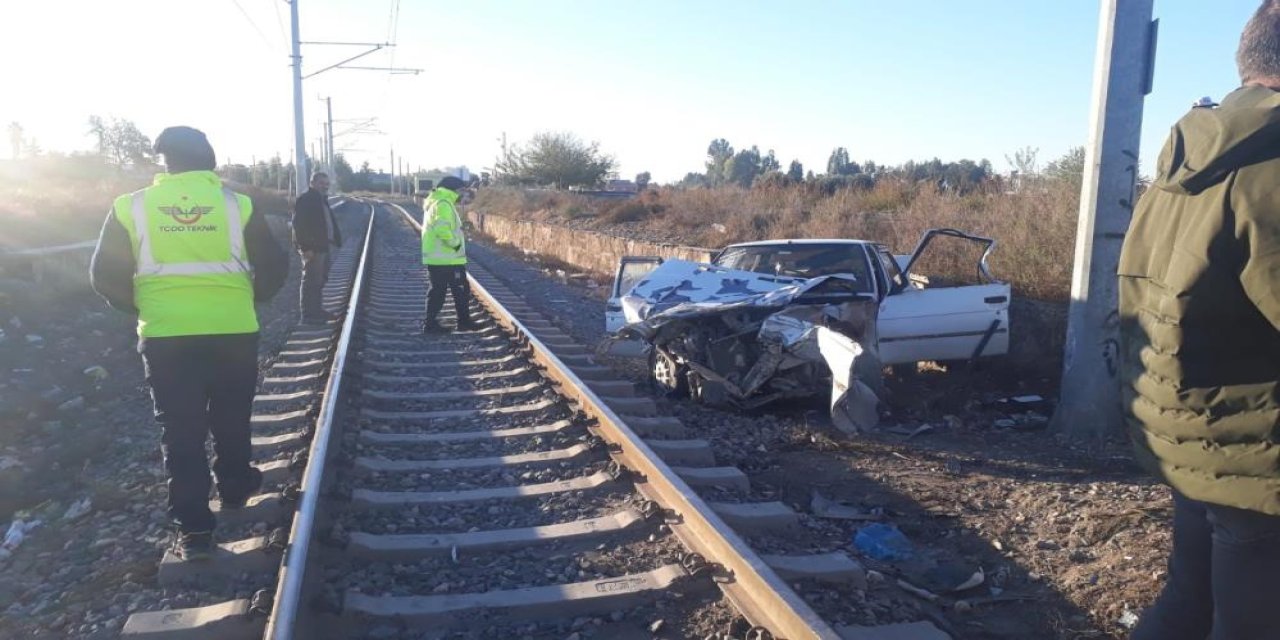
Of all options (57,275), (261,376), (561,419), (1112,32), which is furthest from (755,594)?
(57,275)

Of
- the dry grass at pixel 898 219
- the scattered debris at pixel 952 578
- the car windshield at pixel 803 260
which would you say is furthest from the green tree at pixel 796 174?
the scattered debris at pixel 952 578

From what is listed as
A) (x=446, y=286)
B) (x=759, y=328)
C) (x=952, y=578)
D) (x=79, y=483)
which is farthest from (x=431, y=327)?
(x=952, y=578)

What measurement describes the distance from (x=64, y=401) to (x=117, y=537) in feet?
13.5

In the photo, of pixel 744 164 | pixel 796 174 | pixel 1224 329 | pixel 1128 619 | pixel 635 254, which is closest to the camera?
pixel 1224 329

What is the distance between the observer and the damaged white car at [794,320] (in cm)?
714

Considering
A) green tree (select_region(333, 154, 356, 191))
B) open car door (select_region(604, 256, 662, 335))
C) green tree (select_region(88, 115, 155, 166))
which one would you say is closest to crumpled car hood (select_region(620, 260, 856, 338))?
open car door (select_region(604, 256, 662, 335))

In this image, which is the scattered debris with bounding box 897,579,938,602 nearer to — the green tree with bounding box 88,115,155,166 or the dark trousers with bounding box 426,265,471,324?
the dark trousers with bounding box 426,265,471,324

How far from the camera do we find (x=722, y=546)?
12.9 ft

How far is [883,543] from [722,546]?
41.7 inches

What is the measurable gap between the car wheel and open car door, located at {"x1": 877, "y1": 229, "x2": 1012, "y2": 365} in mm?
1685

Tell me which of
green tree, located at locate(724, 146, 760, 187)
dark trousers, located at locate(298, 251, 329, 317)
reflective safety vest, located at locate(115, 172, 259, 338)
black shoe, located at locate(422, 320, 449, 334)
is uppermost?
green tree, located at locate(724, 146, 760, 187)

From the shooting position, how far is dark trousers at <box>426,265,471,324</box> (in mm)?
10469

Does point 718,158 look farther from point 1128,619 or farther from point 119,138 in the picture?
point 1128,619

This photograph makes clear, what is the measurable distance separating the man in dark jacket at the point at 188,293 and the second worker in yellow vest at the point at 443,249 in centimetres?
597
